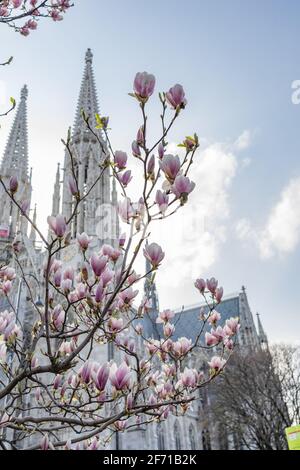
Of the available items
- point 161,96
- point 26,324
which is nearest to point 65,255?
point 26,324

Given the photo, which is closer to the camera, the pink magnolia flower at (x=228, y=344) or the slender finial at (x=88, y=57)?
the pink magnolia flower at (x=228, y=344)

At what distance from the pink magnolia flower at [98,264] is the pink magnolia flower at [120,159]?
73 centimetres

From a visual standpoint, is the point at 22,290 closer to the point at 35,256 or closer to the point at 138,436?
the point at 35,256

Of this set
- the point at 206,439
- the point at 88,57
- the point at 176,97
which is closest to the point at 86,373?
the point at 176,97

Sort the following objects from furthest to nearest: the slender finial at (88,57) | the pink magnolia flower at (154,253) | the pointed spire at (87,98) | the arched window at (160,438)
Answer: the slender finial at (88,57)
the pointed spire at (87,98)
the arched window at (160,438)
the pink magnolia flower at (154,253)

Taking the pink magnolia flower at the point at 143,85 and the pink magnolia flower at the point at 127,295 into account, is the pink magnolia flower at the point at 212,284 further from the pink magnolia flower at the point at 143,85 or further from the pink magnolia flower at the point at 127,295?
the pink magnolia flower at the point at 143,85

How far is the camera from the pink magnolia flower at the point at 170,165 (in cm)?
268

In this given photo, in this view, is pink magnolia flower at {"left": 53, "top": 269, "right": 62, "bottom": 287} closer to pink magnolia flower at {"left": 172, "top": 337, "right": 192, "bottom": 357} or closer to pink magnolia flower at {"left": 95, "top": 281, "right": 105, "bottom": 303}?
pink magnolia flower at {"left": 95, "top": 281, "right": 105, "bottom": 303}

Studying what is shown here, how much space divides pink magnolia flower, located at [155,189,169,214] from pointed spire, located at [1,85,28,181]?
30324 millimetres

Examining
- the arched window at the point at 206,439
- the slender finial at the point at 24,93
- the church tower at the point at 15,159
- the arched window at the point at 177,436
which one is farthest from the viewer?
the slender finial at the point at 24,93

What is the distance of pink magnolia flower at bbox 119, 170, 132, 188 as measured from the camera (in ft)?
10.2

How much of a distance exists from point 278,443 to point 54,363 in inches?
904

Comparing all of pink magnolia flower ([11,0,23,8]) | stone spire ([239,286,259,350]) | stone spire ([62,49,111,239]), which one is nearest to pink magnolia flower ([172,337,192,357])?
pink magnolia flower ([11,0,23,8])

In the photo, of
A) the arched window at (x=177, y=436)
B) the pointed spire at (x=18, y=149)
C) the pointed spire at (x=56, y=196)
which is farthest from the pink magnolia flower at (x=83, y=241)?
the arched window at (x=177, y=436)
